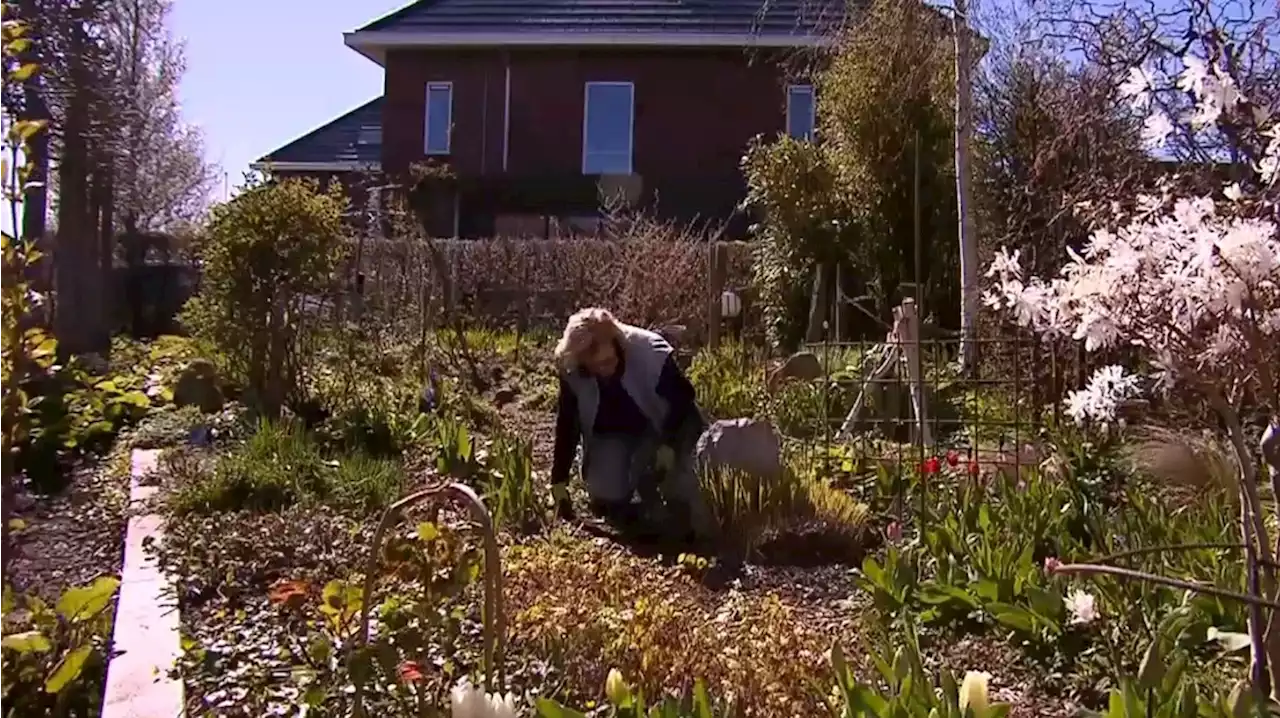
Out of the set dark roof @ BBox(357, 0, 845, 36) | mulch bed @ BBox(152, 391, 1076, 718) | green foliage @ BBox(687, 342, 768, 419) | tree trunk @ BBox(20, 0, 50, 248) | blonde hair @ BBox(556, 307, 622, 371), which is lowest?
mulch bed @ BBox(152, 391, 1076, 718)

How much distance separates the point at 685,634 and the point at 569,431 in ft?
8.34

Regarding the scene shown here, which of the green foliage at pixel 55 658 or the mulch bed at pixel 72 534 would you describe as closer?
the green foliage at pixel 55 658

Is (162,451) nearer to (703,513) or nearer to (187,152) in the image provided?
(703,513)

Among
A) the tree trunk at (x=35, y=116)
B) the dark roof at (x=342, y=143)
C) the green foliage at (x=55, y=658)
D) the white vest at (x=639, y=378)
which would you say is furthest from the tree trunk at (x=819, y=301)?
the dark roof at (x=342, y=143)

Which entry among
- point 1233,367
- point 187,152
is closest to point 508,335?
point 1233,367

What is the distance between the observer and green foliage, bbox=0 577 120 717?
12.5 feet

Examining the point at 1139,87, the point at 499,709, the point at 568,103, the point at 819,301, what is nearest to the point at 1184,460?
the point at 1139,87

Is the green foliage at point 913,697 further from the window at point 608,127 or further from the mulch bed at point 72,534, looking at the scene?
the window at point 608,127

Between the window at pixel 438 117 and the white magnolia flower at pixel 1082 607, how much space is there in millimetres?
19620

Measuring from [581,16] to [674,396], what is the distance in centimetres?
1709

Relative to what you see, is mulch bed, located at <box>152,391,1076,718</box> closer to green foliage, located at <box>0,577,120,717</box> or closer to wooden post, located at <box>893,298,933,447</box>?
green foliage, located at <box>0,577,120,717</box>

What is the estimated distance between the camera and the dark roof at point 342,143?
25219mm

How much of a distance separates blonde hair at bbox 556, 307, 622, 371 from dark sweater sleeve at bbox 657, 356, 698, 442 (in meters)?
0.27

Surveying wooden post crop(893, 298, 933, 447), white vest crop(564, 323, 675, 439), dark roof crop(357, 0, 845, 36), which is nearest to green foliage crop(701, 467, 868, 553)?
white vest crop(564, 323, 675, 439)
